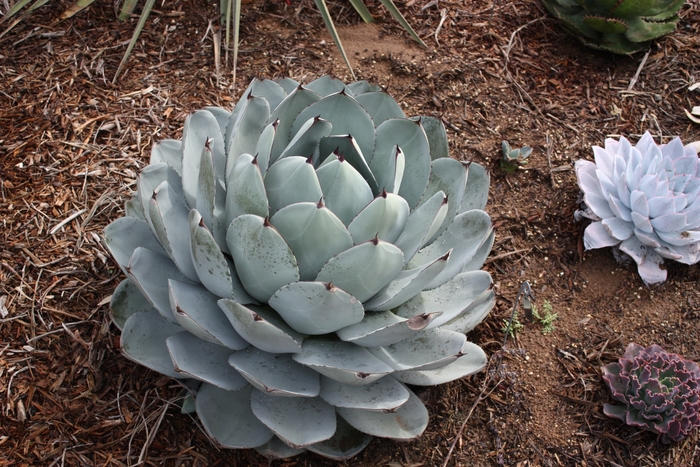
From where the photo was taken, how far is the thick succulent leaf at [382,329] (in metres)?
1.25

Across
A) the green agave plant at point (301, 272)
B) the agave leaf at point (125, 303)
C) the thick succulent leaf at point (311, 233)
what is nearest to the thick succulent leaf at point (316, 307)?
the green agave plant at point (301, 272)

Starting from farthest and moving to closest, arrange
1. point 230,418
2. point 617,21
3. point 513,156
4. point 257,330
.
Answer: point 617,21 < point 513,156 < point 230,418 < point 257,330

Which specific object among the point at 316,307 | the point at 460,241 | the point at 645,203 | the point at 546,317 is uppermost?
the point at 316,307

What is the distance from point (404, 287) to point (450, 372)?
315mm

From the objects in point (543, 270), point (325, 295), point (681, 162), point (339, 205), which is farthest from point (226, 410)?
point (681, 162)

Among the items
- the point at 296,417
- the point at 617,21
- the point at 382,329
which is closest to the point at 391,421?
the point at 296,417

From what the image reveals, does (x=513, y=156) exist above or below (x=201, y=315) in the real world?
below

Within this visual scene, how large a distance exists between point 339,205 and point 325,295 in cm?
24

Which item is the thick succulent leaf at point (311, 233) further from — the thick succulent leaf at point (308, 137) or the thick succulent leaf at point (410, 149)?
the thick succulent leaf at point (410, 149)

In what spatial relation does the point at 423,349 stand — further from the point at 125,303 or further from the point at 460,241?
the point at 125,303

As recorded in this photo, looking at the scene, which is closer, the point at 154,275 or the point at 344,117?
the point at 154,275

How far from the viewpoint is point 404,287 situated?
1351 mm

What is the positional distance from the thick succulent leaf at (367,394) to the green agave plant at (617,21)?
1948mm

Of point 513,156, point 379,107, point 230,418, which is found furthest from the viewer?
point 513,156
